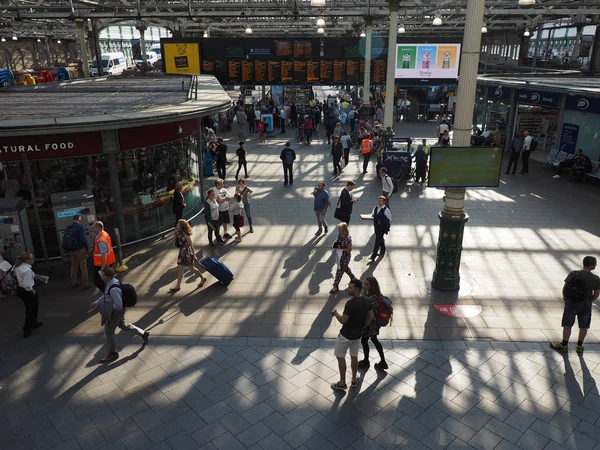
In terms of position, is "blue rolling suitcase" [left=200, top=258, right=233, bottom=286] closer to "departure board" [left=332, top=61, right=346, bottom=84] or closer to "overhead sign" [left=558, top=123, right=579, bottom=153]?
"overhead sign" [left=558, top=123, right=579, bottom=153]

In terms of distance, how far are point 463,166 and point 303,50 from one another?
18.1 meters

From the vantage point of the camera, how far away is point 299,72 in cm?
2503

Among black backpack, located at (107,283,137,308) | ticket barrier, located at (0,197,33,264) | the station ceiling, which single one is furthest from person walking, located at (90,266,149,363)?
the station ceiling

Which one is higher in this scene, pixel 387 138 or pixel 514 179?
pixel 387 138

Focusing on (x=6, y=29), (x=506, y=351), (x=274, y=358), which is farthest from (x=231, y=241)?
(x=6, y=29)

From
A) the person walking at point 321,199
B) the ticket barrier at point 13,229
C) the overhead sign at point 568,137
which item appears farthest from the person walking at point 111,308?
the overhead sign at point 568,137

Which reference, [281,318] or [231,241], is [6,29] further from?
[281,318]

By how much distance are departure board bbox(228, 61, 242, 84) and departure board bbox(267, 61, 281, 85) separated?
145 cm

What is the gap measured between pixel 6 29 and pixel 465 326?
45529 millimetres

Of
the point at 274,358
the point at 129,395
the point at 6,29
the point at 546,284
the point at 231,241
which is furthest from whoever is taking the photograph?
the point at 6,29

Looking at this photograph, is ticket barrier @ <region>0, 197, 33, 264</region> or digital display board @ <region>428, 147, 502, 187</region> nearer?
digital display board @ <region>428, 147, 502, 187</region>

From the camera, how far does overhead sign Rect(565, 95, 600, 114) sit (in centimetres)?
1709

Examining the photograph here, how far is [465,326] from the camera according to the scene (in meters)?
8.09

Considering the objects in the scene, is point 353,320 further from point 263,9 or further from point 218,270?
point 263,9
